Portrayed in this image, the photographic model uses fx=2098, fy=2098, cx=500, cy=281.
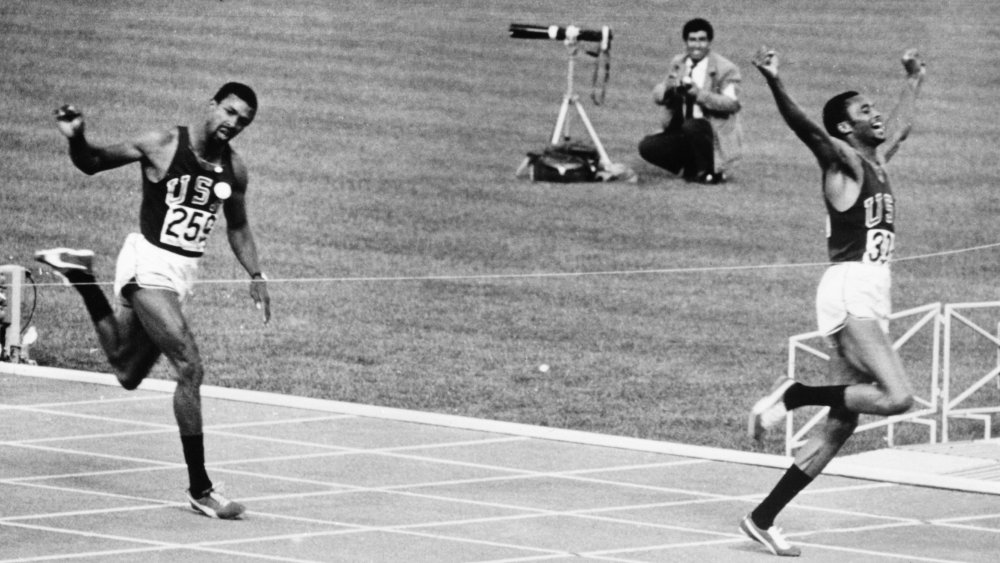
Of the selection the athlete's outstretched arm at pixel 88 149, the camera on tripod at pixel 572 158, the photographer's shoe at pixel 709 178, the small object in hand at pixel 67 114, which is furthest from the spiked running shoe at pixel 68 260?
the photographer's shoe at pixel 709 178

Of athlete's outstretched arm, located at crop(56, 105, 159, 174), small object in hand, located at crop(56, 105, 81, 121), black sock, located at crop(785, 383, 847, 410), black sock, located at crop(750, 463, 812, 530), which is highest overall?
small object in hand, located at crop(56, 105, 81, 121)

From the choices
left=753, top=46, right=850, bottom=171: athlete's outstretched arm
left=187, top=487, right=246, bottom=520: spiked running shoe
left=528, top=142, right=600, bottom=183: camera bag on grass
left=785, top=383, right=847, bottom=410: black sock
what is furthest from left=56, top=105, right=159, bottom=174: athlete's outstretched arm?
left=528, top=142, right=600, bottom=183: camera bag on grass

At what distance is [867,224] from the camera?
10.8m

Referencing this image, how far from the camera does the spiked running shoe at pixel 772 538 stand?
10.5m

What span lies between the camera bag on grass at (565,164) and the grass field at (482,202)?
274 mm

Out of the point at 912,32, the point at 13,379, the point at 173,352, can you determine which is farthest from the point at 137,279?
the point at 912,32

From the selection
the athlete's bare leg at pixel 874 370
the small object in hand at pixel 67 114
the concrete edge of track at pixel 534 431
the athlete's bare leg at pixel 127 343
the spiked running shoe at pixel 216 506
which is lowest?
the concrete edge of track at pixel 534 431

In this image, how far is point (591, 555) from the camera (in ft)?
34.4

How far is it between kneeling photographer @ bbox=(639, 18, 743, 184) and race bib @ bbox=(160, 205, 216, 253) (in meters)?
12.0

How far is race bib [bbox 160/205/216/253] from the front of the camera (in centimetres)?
1120

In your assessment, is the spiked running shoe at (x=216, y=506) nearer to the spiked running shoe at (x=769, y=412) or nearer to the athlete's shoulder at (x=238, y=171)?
the athlete's shoulder at (x=238, y=171)

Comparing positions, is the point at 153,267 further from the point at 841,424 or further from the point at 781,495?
the point at 841,424

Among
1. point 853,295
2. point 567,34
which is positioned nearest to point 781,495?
point 853,295

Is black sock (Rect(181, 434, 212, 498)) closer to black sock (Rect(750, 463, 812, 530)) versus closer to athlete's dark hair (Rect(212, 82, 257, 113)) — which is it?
athlete's dark hair (Rect(212, 82, 257, 113))
